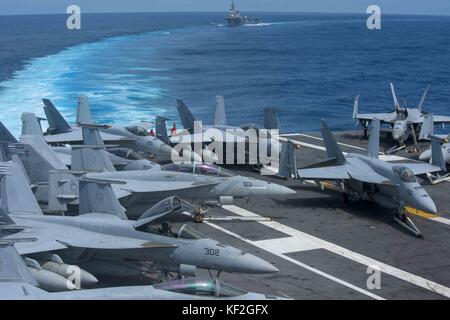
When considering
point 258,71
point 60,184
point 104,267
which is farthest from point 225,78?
point 104,267

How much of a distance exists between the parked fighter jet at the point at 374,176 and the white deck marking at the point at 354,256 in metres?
3.45

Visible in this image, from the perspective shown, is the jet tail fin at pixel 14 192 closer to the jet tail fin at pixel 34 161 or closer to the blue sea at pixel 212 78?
the jet tail fin at pixel 34 161

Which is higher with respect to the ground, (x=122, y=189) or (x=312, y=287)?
(x=122, y=189)

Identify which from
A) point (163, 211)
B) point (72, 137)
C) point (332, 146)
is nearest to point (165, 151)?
point (72, 137)

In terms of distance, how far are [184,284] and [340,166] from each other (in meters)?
16.0

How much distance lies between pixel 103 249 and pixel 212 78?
65.2 m

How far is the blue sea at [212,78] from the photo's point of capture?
59.2 meters

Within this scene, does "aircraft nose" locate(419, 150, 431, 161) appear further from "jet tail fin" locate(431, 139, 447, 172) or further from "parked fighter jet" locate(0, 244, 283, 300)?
"parked fighter jet" locate(0, 244, 283, 300)

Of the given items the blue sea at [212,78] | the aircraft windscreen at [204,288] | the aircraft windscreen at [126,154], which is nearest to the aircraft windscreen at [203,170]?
the aircraft windscreen at [126,154]

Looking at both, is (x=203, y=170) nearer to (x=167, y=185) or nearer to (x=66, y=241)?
(x=167, y=185)

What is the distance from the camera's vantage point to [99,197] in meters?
19.8

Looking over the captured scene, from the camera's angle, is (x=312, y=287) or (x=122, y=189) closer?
(x=312, y=287)
